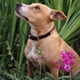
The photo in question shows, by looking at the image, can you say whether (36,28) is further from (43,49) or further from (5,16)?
(5,16)

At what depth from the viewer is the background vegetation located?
172 inches

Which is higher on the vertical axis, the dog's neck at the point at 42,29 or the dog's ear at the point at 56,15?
the dog's ear at the point at 56,15

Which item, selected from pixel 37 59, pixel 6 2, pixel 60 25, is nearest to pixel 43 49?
pixel 37 59

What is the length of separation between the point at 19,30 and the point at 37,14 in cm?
75

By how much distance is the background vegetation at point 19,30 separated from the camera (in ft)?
14.4

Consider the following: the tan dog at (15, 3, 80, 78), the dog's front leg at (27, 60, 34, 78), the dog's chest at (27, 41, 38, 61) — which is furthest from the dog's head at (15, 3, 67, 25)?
the dog's front leg at (27, 60, 34, 78)

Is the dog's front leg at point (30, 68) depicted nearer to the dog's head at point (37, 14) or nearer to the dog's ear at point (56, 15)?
the dog's head at point (37, 14)

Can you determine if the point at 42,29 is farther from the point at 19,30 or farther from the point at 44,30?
the point at 19,30

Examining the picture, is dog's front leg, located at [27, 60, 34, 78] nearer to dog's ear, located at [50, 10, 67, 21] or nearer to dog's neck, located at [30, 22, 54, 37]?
dog's neck, located at [30, 22, 54, 37]

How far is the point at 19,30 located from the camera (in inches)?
175

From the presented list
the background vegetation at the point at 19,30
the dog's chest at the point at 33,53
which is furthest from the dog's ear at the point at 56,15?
the background vegetation at the point at 19,30

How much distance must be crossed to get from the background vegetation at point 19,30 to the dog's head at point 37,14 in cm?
63

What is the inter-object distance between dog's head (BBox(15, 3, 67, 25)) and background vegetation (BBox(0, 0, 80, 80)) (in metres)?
0.63

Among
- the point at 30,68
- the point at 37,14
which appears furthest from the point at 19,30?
the point at 37,14
